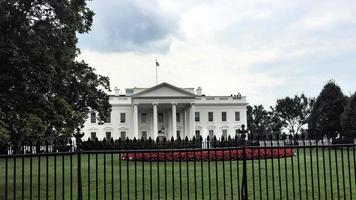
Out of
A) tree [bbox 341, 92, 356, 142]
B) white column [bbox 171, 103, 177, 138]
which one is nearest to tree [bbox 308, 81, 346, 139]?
A: tree [bbox 341, 92, 356, 142]

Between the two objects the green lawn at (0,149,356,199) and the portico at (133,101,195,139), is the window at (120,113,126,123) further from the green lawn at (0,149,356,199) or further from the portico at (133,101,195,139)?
the green lawn at (0,149,356,199)

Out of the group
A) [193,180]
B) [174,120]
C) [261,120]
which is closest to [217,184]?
[193,180]

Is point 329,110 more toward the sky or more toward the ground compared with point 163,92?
more toward the ground

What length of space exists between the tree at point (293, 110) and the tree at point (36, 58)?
7083 cm

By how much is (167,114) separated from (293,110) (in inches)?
995

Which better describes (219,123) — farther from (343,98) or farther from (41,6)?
(41,6)

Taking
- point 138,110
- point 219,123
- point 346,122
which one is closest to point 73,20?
point 346,122

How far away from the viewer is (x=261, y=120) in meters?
94.1

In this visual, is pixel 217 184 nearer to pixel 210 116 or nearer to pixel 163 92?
pixel 163 92

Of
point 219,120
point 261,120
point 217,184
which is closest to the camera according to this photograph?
point 217,184

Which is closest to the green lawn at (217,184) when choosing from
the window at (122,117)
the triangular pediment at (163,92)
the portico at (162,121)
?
the triangular pediment at (163,92)

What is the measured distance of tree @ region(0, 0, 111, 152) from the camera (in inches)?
441

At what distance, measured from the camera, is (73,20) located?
12.3 metres

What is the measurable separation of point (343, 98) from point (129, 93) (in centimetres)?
3736
